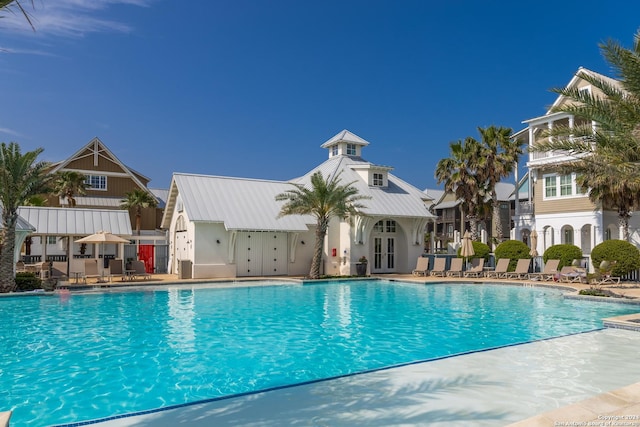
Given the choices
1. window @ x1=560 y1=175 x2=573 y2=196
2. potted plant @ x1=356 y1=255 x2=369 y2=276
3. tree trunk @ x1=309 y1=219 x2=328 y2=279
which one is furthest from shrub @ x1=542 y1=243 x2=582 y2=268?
tree trunk @ x1=309 y1=219 x2=328 y2=279

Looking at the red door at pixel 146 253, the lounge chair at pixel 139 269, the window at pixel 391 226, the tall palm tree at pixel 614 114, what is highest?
the tall palm tree at pixel 614 114

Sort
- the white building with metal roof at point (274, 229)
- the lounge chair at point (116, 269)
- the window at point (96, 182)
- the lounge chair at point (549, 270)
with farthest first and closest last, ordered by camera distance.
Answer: the window at point (96, 182) → the white building with metal roof at point (274, 229) → the lounge chair at point (116, 269) → the lounge chair at point (549, 270)

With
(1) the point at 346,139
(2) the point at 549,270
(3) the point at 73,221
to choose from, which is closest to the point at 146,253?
(3) the point at 73,221

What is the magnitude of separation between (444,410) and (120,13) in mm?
11743

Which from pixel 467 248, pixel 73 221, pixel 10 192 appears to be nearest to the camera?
pixel 10 192

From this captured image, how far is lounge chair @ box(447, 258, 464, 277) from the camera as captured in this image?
1034 inches

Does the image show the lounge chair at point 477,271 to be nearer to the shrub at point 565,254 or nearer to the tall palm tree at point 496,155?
the shrub at point 565,254

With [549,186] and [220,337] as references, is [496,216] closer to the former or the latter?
[549,186]

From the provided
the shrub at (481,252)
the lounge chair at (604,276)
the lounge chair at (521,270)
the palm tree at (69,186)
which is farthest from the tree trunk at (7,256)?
the lounge chair at (604,276)

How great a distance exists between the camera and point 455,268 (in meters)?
26.5

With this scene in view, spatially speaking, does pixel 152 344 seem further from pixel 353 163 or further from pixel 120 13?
pixel 353 163

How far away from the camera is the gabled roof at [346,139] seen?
110 ft

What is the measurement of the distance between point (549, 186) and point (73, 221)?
28.2 m

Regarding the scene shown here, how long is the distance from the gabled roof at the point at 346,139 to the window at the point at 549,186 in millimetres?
11856
